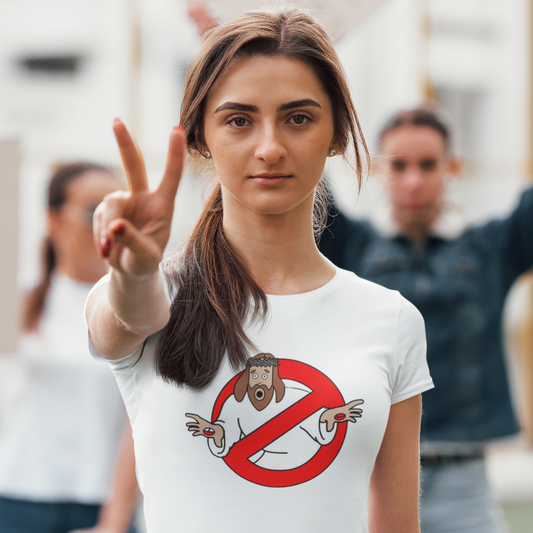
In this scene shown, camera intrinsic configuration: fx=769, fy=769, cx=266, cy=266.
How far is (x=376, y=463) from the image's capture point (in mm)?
1096

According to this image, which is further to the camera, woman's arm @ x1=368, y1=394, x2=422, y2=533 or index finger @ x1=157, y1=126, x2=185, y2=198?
woman's arm @ x1=368, y1=394, x2=422, y2=533

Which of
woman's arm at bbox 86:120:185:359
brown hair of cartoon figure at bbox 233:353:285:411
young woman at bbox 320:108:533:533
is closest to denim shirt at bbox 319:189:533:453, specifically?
young woman at bbox 320:108:533:533

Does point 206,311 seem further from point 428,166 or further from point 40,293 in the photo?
point 40,293

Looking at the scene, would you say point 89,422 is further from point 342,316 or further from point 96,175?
point 342,316

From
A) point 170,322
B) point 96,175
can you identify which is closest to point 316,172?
point 170,322

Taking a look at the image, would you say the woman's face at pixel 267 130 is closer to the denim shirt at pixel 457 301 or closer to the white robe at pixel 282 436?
the white robe at pixel 282 436

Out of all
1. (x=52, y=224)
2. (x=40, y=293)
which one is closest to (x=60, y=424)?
(x=40, y=293)

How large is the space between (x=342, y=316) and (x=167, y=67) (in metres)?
3.99

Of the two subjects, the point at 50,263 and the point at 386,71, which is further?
the point at 386,71

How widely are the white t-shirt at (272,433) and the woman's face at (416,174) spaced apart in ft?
3.69

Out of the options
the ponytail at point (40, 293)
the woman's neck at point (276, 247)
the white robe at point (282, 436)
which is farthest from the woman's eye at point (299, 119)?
the ponytail at point (40, 293)

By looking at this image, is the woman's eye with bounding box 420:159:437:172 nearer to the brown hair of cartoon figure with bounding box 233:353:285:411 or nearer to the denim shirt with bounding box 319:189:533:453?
the denim shirt with bounding box 319:189:533:453

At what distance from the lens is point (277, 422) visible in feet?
3.24

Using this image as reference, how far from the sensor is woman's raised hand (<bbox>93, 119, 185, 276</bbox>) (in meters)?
0.82
